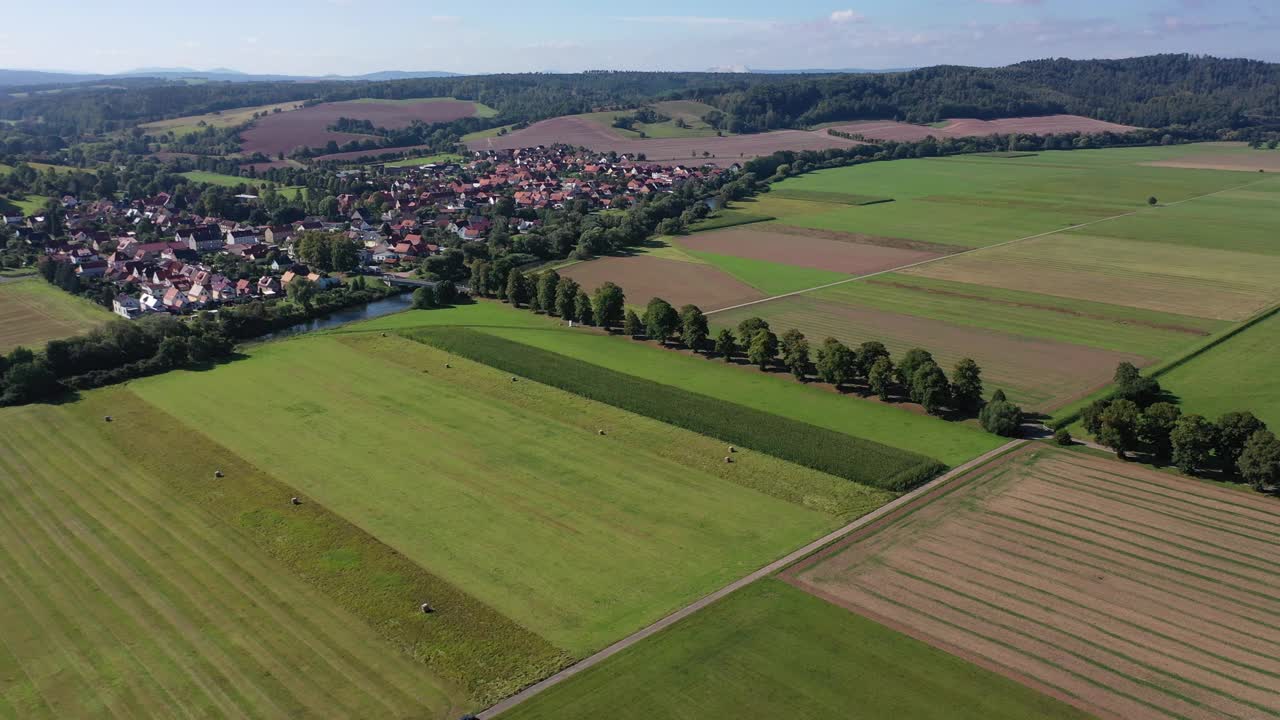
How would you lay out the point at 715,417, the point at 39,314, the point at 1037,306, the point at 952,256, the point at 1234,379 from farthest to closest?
the point at 952,256 → the point at 39,314 → the point at 1037,306 → the point at 1234,379 → the point at 715,417

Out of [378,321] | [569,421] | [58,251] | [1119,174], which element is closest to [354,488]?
[569,421]

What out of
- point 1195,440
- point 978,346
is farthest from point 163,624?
point 978,346

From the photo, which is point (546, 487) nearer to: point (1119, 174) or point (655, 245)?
point (655, 245)

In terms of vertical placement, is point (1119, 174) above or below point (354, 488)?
above

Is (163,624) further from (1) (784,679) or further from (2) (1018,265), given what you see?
(2) (1018,265)

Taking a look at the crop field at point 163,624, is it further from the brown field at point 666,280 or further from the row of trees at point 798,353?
the brown field at point 666,280

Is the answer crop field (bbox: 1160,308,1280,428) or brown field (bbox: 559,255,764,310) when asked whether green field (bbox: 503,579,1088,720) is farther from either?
brown field (bbox: 559,255,764,310)
